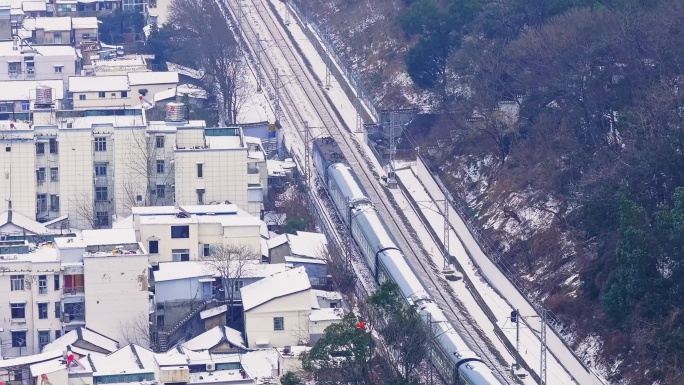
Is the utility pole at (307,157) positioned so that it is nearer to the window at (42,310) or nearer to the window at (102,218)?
the window at (102,218)

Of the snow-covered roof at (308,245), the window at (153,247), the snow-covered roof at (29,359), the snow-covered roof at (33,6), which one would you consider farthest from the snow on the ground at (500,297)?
the snow-covered roof at (33,6)

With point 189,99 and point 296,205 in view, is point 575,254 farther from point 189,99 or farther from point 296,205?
point 189,99

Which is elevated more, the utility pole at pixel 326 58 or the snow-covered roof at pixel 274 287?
the utility pole at pixel 326 58

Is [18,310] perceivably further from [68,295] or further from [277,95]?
[277,95]

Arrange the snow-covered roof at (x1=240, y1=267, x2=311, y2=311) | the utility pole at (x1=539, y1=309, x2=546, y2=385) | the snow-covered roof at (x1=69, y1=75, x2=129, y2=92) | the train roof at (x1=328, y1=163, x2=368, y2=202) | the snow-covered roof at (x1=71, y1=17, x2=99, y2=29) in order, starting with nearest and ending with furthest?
the utility pole at (x1=539, y1=309, x2=546, y2=385), the snow-covered roof at (x1=240, y1=267, x2=311, y2=311), the train roof at (x1=328, y1=163, x2=368, y2=202), the snow-covered roof at (x1=69, y1=75, x2=129, y2=92), the snow-covered roof at (x1=71, y1=17, x2=99, y2=29)

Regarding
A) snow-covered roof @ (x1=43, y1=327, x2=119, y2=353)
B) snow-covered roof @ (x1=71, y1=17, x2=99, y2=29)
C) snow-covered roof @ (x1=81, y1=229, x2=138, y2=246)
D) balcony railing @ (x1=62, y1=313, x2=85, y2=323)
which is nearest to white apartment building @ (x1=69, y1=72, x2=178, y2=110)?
snow-covered roof @ (x1=71, y1=17, x2=99, y2=29)

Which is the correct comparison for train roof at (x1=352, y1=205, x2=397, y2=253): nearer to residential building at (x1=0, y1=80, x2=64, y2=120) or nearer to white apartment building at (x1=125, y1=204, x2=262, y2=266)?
white apartment building at (x1=125, y1=204, x2=262, y2=266)

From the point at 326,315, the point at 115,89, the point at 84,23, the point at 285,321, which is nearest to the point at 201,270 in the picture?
the point at 285,321
